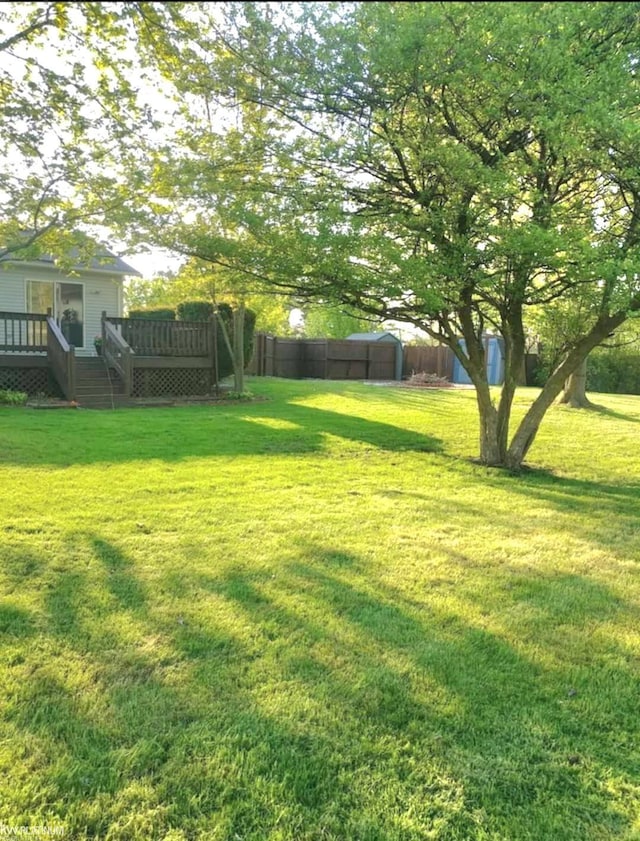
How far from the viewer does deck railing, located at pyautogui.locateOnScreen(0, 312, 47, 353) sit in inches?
444

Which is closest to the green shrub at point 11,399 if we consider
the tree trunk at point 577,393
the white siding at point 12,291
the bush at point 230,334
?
the white siding at point 12,291

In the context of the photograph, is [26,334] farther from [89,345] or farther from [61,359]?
[89,345]

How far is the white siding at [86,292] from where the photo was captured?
1409 centimetres

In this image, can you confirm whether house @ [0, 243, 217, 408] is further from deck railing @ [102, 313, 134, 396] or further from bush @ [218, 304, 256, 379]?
bush @ [218, 304, 256, 379]

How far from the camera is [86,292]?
1498 cm

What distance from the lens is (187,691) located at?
220 centimetres

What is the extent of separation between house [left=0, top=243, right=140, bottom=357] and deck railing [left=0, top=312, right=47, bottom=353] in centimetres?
221

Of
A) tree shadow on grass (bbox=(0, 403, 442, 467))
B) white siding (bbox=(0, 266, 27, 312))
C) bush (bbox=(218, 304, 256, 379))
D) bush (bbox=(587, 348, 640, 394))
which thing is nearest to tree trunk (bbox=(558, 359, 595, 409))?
tree shadow on grass (bbox=(0, 403, 442, 467))

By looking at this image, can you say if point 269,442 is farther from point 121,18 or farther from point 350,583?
point 121,18

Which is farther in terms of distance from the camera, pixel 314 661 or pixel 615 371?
pixel 615 371

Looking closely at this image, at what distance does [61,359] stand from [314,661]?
33.8 feet

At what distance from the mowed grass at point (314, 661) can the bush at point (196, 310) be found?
29.7 ft

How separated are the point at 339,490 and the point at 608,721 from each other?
347 centimetres

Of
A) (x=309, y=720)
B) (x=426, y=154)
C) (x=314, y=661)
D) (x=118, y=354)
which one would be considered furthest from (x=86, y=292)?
(x=309, y=720)
